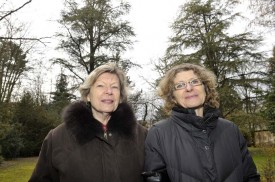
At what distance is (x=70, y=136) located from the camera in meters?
3.16

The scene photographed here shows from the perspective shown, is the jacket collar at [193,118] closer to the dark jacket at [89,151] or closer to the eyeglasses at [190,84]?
the eyeglasses at [190,84]

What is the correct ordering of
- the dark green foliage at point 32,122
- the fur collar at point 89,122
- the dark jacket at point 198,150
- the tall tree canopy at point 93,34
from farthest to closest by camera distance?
1. the dark green foliage at point 32,122
2. the tall tree canopy at point 93,34
3. the fur collar at point 89,122
4. the dark jacket at point 198,150

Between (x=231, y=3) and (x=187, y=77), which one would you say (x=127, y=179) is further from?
(x=231, y=3)

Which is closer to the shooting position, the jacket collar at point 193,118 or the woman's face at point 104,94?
the jacket collar at point 193,118

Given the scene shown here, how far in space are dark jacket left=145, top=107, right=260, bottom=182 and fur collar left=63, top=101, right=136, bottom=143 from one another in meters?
0.31

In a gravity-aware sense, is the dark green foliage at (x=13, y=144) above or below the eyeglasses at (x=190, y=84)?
below

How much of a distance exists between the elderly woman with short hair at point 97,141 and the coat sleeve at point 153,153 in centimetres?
17

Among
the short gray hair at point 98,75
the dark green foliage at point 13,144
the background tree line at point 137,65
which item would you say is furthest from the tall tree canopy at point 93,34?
the short gray hair at point 98,75

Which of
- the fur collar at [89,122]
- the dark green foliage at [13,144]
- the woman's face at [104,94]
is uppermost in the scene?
the woman's face at [104,94]

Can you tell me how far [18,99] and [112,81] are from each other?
2659 cm

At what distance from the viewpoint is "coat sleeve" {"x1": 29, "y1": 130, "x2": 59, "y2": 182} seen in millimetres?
3160

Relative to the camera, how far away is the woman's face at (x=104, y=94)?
3.21 metres

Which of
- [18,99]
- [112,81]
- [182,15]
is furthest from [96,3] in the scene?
[112,81]

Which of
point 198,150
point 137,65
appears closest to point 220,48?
point 137,65
